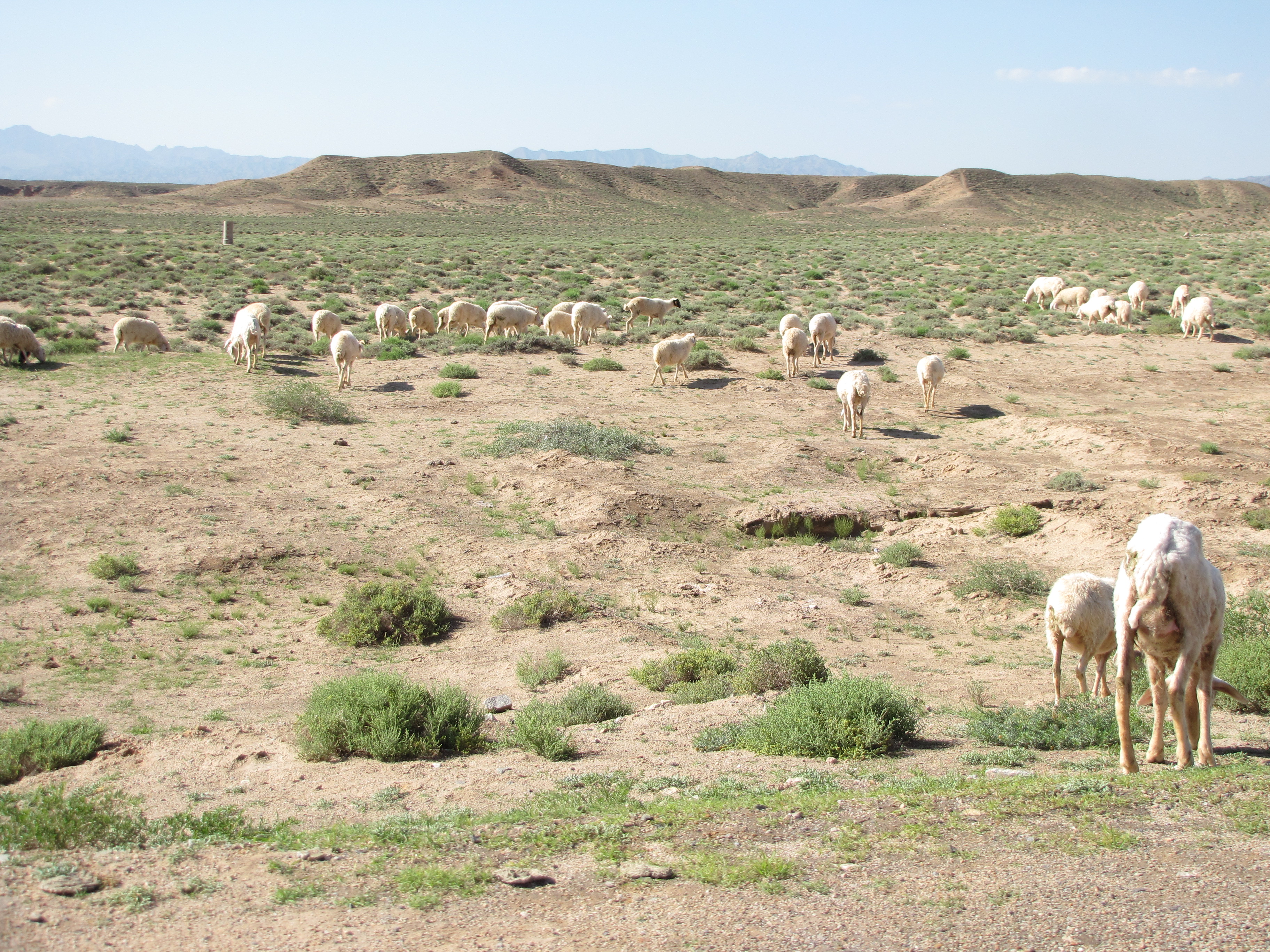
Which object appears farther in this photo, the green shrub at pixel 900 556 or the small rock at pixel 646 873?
the green shrub at pixel 900 556

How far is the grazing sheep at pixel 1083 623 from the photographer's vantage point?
7.84 metres

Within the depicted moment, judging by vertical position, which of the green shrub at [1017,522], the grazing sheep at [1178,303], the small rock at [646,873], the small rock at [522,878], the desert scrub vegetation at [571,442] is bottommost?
the small rock at [522,878]

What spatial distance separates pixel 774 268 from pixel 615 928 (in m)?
43.1

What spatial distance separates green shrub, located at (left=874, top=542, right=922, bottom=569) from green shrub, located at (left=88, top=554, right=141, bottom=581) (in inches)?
363

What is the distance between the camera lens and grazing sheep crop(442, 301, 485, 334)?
83.5ft

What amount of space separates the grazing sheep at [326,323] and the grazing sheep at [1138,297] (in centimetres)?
2611

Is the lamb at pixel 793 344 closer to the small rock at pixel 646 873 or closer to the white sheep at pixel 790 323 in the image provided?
the white sheep at pixel 790 323

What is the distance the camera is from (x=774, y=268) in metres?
44.7

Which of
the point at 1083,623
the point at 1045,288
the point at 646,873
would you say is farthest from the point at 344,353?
the point at 1045,288

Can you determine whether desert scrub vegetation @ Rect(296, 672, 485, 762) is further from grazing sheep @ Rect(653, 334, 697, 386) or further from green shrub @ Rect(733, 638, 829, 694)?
grazing sheep @ Rect(653, 334, 697, 386)

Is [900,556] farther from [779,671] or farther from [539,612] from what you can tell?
[539,612]

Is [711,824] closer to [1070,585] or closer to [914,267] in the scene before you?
[1070,585]

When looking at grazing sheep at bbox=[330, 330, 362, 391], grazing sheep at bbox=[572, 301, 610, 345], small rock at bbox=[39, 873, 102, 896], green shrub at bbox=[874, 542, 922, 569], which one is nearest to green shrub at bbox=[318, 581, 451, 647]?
small rock at bbox=[39, 873, 102, 896]

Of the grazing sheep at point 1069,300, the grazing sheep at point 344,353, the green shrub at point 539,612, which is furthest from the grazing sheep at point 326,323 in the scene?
the grazing sheep at point 1069,300
